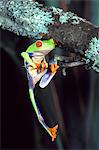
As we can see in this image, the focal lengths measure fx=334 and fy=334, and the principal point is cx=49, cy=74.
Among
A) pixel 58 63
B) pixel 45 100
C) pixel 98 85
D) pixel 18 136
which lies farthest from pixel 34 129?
pixel 58 63

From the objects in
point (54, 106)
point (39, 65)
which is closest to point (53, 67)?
point (39, 65)

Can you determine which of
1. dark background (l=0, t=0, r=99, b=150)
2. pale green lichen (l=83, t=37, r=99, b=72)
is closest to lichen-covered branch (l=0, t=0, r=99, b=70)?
pale green lichen (l=83, t=37, r=99, b=72)

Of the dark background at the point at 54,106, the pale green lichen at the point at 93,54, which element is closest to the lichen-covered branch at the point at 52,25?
the pale green lichen at the point at 93,54

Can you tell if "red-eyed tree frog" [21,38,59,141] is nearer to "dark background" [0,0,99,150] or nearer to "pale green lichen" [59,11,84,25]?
"pale green lichen" [59,11,84,25]

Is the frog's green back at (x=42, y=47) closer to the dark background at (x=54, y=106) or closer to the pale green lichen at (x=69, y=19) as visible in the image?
the pale green lichen at (x=69, y=19)

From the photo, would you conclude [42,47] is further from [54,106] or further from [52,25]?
[54,106]

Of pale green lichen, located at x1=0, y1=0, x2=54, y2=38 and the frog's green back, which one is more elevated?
pale green lichen, located at x1=0, y1=0, x2=54, y2=38

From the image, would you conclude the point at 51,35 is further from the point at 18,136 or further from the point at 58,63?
the point at 18,136
